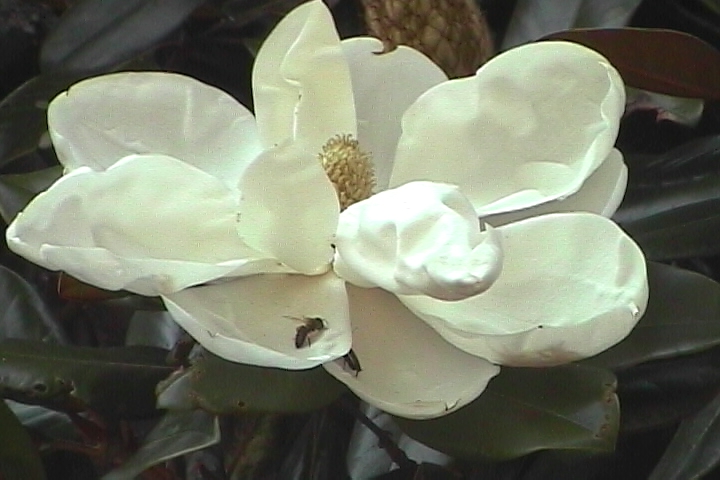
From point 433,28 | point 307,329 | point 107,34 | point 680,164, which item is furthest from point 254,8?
point 307,329

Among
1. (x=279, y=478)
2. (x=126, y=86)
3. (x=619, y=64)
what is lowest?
(x=279, y=478)

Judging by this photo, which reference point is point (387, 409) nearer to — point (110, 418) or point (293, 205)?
point (293, 205)

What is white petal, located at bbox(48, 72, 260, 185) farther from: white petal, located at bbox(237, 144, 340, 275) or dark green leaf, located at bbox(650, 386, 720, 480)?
dark green leaf, located at bbox(650, 386, 720, 480)

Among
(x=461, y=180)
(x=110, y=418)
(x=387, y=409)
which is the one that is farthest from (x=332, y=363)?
Result: (x=110, y=418)

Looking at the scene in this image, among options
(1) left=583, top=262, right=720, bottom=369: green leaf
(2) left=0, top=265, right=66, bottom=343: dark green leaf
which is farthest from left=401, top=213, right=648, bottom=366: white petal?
(2) left=0, top=265, right=66, bottom=343: dark green leaf

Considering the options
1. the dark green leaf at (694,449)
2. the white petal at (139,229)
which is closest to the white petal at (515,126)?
the white petal at (139,229)

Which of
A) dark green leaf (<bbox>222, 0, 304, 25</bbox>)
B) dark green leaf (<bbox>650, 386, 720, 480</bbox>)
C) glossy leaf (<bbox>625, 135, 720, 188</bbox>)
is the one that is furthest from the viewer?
dark green leaf (<bbox>222, 0, 304, 25</bbox>)
